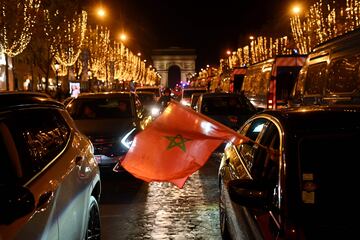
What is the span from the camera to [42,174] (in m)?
3.71

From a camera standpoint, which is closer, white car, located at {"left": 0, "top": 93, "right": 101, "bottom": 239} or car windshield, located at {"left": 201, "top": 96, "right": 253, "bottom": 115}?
white car, located at {"left": 0, "top": 93, "right": 101, "bottom": 239}

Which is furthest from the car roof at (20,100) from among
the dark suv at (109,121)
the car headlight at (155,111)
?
the car headlight at (155,111)

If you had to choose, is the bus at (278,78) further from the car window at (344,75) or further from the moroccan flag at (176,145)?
the moroccan flag at (176,145)

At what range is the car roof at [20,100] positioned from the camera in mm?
3652

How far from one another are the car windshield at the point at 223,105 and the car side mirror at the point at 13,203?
35.6ft

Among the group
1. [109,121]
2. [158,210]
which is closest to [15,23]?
[109,121]

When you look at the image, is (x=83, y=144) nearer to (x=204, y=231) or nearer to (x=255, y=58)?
(x=204, y=231)

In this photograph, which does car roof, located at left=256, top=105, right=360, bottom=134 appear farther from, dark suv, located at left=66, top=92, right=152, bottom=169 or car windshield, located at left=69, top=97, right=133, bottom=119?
car windshield, located at left=69, top=97, right=133, bottom=119

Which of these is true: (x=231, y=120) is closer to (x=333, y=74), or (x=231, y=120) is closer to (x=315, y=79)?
(x=315, y=79)

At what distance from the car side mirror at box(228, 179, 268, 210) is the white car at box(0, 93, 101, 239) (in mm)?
1227

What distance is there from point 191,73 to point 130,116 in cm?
15099

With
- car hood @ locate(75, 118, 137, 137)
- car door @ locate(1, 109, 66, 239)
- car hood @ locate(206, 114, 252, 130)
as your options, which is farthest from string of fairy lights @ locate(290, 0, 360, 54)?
car door @ locate(1, 109, 66, 239)

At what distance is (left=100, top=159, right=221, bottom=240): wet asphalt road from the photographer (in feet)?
21.9

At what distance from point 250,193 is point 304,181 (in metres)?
0.38
